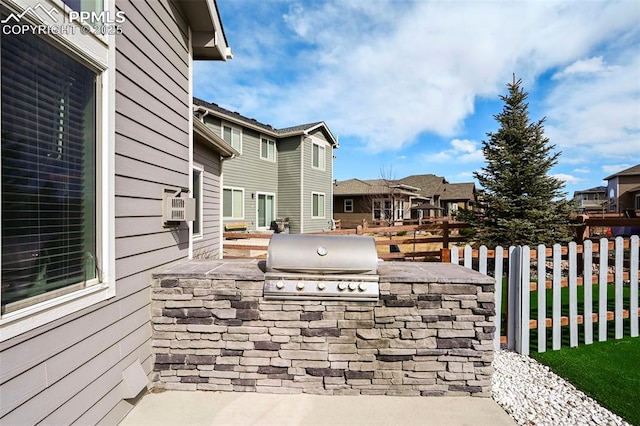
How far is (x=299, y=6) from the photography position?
289 inches

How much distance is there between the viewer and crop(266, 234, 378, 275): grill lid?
2.62m

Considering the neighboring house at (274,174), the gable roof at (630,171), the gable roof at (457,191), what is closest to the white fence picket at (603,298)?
the neighboring house at (274,174)

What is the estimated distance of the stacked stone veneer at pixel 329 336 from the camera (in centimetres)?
269

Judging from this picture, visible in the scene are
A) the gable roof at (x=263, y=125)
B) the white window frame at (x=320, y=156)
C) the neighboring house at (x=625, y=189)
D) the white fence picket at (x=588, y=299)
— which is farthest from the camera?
the neighboring house at (x=625, y=189)

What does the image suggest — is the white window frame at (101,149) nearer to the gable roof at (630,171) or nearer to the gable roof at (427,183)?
the gable roof at (427,183)

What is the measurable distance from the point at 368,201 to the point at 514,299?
2164cm

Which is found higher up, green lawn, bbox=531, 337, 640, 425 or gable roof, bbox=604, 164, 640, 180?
gable roof, bbox=604, 164, 640, 180

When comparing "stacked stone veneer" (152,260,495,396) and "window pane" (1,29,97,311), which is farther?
"stacked stone veneer" (152,260,495,396)

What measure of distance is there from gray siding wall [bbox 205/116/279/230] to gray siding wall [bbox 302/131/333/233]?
197 cm

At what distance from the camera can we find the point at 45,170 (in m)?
1.72

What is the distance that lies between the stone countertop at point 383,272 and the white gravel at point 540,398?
43.1 inches

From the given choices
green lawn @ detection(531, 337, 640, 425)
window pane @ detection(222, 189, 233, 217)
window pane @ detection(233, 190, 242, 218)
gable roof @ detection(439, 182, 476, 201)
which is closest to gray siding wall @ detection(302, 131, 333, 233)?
window pane @ detection(233, 190, 242, 218)

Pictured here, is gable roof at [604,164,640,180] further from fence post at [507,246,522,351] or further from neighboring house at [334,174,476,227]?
fence post at [507,246,522,351]

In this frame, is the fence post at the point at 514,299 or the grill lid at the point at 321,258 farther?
the fence post at the point at 514,299
